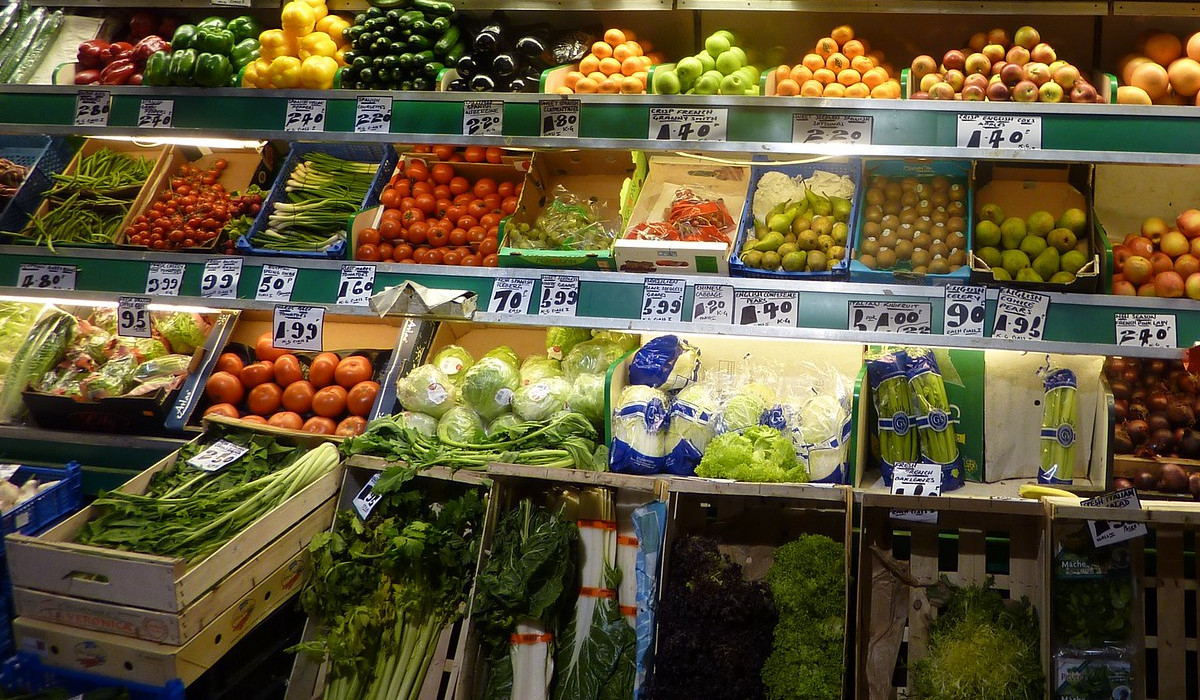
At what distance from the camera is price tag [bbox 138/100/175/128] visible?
12.2 ft

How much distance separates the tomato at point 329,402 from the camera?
438 cm

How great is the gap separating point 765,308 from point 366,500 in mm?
1642

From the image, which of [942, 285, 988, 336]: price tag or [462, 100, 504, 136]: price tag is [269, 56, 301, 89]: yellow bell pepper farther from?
[942, 285, 988, 336]: price tag

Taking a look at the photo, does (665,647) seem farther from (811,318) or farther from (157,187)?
(157,187)

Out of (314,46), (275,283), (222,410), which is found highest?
(314,46)

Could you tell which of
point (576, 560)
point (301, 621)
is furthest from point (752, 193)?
point (301, 621)

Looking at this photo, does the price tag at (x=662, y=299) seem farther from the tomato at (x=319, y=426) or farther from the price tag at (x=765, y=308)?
the tomato at (x=319, y=426)

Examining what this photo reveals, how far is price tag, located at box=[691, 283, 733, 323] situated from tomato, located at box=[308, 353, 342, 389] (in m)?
1.95

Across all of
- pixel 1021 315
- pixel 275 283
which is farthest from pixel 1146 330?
pixel 275 283

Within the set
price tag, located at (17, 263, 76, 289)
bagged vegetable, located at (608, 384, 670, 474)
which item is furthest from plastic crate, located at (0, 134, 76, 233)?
bagged vegetable, located at (608, 384, 670, 474)

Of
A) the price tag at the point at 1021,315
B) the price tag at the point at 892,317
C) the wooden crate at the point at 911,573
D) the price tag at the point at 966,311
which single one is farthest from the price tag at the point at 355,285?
the price tag at the point at 1021,315

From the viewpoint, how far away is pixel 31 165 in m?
4.92

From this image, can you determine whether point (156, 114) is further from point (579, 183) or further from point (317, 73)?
point (579, 183)

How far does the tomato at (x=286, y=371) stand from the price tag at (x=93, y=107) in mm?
1310
